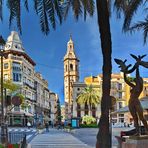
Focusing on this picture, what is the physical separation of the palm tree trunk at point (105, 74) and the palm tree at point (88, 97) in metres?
139

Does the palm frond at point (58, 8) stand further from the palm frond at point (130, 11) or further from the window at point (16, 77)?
the window at point (16, 77)

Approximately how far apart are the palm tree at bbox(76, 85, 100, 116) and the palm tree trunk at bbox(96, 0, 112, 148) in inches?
5464

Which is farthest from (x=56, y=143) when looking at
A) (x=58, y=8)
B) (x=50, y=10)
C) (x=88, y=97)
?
(x=88, y=97)

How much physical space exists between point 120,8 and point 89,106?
14087 cm

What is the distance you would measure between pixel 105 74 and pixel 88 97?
456ft

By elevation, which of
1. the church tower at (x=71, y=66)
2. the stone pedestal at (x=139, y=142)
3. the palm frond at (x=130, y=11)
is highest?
the church tower at (x=71, y=66)

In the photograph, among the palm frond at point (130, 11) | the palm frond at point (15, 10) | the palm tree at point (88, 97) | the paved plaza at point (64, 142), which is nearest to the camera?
the palm frond at point (15, 10)

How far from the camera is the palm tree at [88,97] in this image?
15101 cm

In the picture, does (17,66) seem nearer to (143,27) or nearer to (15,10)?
(143,27)

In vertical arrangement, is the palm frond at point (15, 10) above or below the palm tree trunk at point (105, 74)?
above

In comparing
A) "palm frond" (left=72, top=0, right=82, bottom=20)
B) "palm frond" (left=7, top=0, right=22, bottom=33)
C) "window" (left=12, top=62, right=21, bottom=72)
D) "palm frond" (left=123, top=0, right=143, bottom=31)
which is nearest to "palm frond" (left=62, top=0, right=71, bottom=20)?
"palm frond" (left=72, top=0, right=82, bottom=20)

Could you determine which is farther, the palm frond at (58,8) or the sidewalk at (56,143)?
the sidewalk at (56,143)

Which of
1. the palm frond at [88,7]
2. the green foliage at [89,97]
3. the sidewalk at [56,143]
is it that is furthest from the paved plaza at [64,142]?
the green foliage at [89,97]

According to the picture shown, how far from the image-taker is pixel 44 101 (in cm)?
18100
